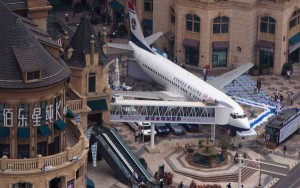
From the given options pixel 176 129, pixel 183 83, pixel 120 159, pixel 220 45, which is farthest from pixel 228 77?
pixel 120 159

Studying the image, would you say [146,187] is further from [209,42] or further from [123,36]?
[123,36]

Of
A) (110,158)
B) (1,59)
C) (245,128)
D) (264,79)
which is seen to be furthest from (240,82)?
(1,59)

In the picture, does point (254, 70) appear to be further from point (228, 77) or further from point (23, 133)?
point (23, 133)

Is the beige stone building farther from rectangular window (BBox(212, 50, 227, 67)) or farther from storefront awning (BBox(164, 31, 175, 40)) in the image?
storefront awning (BBox(164, 31, 175, 40))

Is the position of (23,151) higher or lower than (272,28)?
lower

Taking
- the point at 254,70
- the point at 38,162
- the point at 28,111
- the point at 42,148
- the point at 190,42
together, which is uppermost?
the point at 190,42

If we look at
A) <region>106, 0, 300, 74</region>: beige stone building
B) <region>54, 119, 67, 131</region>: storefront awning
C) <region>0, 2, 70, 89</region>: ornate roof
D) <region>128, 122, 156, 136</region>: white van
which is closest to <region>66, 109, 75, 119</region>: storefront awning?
<region>54, 119, 67, 131</region>: storefront awning
